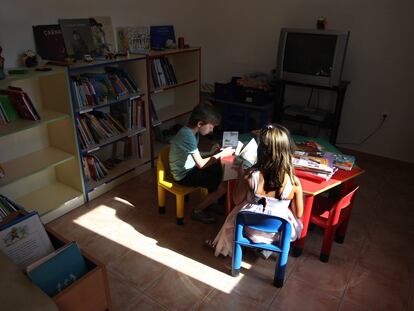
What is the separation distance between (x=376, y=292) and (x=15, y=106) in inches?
107

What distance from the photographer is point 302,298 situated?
6.93ft

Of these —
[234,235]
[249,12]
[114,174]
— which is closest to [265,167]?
[234,235]

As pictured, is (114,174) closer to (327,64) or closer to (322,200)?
(322,200)

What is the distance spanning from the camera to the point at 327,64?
11.7 feet

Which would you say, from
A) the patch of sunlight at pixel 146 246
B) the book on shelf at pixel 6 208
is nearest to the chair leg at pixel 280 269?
the patch of sunlight at pixel 146 246

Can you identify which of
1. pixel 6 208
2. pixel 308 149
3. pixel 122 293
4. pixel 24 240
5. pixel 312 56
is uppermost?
pixel 312 56

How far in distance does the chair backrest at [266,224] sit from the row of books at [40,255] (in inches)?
34.1

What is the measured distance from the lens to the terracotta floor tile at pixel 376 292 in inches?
82.2

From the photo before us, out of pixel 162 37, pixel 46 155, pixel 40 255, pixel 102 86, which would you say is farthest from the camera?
pixel 162 37

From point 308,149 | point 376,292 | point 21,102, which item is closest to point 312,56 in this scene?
point 308,149

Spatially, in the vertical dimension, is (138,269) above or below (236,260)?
below

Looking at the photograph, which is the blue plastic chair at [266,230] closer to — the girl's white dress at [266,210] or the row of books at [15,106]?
the girl's white dress at [266,210]

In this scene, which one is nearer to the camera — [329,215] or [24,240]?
[24,240]

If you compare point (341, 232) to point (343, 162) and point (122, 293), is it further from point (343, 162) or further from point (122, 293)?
point (122, 293)
